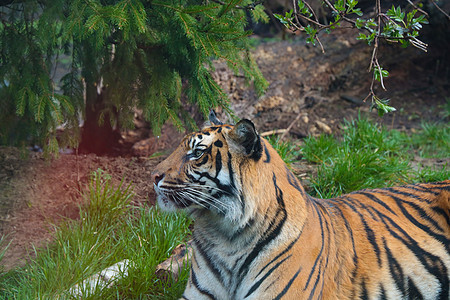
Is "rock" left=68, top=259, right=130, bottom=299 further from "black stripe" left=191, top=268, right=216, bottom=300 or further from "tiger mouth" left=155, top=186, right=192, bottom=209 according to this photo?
"tiger mouth" left=155, top=186, right=192, bottom=209

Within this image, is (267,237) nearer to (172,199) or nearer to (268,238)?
(268,238)

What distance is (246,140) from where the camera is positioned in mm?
2965

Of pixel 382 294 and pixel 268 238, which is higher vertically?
pixel 268 238

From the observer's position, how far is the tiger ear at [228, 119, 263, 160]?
293 cm

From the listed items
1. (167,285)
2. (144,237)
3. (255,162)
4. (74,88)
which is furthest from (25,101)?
(255,162)

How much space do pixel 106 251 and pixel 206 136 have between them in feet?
5.63

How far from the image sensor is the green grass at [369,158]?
5.19 metres

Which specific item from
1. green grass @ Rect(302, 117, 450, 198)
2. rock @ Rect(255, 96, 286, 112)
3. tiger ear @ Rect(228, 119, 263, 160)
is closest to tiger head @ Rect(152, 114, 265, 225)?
tiger ear @ Rect(228, 119, 263, 160)

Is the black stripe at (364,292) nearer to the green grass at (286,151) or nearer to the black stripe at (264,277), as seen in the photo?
the black stripe at (264,277)

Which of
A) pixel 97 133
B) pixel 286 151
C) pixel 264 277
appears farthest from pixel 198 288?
pixel 97 133

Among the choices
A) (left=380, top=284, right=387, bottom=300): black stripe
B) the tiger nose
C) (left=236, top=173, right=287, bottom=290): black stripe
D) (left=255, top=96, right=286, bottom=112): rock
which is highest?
the tiger nose

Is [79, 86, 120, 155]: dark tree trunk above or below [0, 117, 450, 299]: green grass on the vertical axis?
above

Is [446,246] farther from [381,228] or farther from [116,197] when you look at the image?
[116,197]

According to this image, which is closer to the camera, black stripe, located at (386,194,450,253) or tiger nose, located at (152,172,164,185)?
tiger nose, located at (152,172,164,185)
